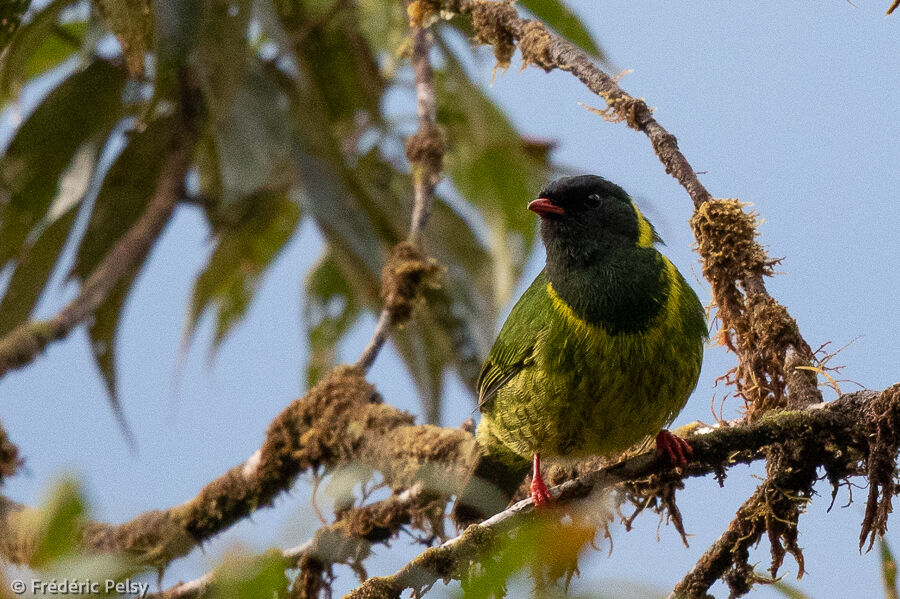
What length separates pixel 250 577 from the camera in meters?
0.93

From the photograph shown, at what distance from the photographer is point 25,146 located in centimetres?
529

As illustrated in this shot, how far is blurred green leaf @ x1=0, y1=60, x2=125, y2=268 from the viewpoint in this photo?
206 inches

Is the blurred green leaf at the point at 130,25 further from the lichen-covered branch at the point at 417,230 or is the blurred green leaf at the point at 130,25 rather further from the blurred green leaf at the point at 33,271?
the blurred green leaf at the point at 33,271

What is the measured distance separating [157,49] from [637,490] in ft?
9.55

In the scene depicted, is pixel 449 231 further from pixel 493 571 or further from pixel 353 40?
pixel 493 571

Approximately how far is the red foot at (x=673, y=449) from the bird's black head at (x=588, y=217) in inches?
30.8

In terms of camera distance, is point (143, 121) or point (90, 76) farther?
point (90, 76)

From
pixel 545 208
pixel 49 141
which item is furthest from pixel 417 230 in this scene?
pixel 49 141

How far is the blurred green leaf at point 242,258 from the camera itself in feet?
18.5

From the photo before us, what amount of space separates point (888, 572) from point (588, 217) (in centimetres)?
196

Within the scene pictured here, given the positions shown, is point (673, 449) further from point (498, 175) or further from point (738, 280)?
point (498, 175)

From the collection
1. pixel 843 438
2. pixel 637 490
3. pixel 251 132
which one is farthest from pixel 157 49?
pixel 843 438

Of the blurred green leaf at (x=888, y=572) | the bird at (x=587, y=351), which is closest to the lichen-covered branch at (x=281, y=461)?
the bird at (x=587, y=351)

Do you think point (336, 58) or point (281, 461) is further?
point (336, 58)
